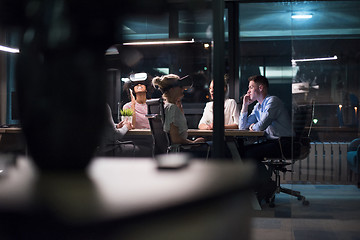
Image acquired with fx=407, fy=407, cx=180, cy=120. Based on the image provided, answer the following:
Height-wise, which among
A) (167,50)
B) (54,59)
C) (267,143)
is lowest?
(267,143)

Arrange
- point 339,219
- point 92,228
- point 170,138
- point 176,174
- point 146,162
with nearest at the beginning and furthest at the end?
point 92,228
point 176,174
point 146,162
point 339,219
point 170,138

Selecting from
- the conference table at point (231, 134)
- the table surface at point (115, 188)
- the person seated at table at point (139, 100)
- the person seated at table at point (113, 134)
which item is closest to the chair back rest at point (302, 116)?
the conference table at point (231, 134)

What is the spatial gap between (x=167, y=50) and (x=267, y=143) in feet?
12.9

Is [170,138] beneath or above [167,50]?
beneath

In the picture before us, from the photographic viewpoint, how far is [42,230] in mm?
552

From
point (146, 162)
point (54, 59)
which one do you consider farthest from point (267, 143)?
point (54, 59)

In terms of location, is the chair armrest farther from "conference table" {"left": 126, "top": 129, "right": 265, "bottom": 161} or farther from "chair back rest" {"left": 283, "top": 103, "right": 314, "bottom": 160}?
"conference table" {"left": 126, "top": 129, "right": 265, "bottom": 161}

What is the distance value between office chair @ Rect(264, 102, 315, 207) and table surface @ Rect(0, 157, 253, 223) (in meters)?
1.93

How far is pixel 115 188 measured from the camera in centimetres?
74

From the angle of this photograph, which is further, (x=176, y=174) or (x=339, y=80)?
(x=339, y=80)

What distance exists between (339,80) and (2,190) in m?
2.77

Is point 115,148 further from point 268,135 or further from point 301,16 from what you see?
point 301,16

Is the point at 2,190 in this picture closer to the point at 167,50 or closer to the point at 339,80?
the point at 339,80

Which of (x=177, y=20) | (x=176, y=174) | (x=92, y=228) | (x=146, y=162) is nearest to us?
(x=92, y=228)
